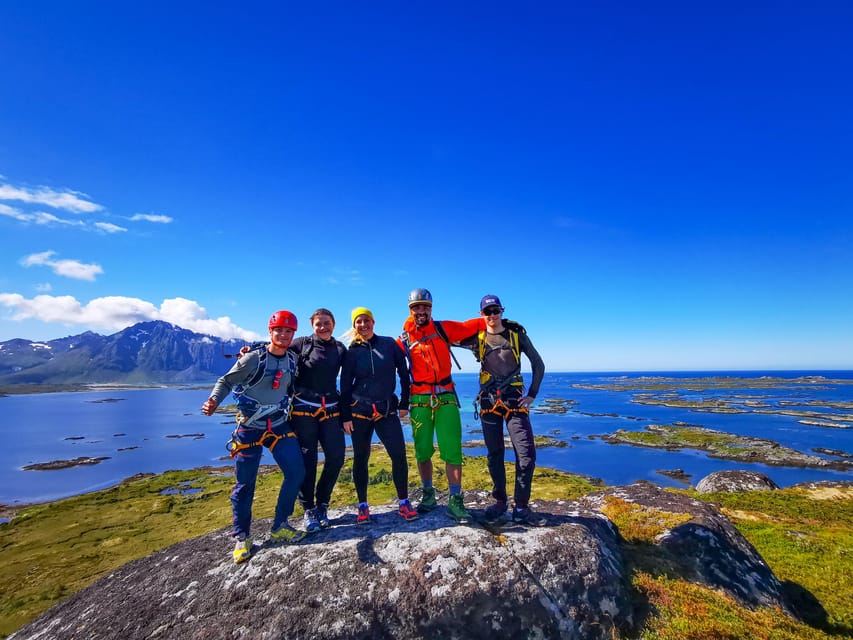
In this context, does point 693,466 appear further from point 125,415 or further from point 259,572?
point 125,415

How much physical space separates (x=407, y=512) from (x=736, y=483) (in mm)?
31100

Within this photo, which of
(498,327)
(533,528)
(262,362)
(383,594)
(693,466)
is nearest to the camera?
(383,594)

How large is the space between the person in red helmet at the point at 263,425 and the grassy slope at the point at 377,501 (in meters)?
6.43

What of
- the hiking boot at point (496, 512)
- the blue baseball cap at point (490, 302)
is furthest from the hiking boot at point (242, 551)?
the blue baseball cap at point (490, 302)

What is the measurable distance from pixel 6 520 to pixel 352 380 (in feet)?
160

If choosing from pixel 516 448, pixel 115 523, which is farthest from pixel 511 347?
pixel 115 523

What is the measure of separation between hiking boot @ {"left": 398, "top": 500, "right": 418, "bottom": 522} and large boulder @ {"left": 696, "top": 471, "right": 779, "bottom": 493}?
29961 mm

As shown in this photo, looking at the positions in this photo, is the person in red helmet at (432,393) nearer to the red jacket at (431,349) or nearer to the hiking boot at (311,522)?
the red jacket at (431,349)

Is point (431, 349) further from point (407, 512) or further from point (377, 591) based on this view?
point (377, 591)

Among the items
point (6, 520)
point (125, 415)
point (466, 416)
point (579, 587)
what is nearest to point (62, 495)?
point (6, 520)

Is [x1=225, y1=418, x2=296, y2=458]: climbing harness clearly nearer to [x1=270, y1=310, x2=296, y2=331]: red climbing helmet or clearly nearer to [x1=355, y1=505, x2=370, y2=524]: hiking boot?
[x1=270, y1=310, x2=296, y2=331]: red climbing helmet

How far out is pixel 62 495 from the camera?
143 ft

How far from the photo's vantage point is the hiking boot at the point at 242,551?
6568 mm

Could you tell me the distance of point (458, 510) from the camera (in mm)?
7684
